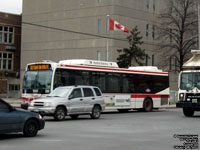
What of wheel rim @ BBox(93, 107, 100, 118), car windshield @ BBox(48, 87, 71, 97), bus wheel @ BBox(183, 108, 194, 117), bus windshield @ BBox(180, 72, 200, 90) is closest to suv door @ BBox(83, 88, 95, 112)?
wheel rim @ BBox(93, 107, 100, 118)

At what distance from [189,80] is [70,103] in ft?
26.0

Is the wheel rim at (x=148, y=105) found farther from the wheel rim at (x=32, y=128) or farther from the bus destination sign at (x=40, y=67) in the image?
the wheel rim at (x=32, y=128)

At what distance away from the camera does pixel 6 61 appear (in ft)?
228

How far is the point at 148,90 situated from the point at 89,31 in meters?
27.6

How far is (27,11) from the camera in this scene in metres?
65.6

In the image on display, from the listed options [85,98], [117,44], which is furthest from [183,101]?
[117,44]

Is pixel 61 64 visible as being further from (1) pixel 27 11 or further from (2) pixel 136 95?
(1) pixel 27 11

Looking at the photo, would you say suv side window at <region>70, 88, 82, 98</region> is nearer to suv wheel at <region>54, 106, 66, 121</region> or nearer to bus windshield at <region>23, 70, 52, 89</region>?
suv wheel at <region>54, 106, 66, 121</region>

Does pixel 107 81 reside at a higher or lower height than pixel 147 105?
higher

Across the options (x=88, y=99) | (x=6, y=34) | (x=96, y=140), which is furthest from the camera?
(x=6, y=34)

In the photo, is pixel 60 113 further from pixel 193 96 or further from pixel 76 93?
pixel 193 96

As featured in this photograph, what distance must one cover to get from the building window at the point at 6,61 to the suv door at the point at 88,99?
47959 millimetres

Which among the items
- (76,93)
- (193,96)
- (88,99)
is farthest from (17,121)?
(193,96)

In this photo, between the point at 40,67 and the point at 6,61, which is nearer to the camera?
the point at 40,67
